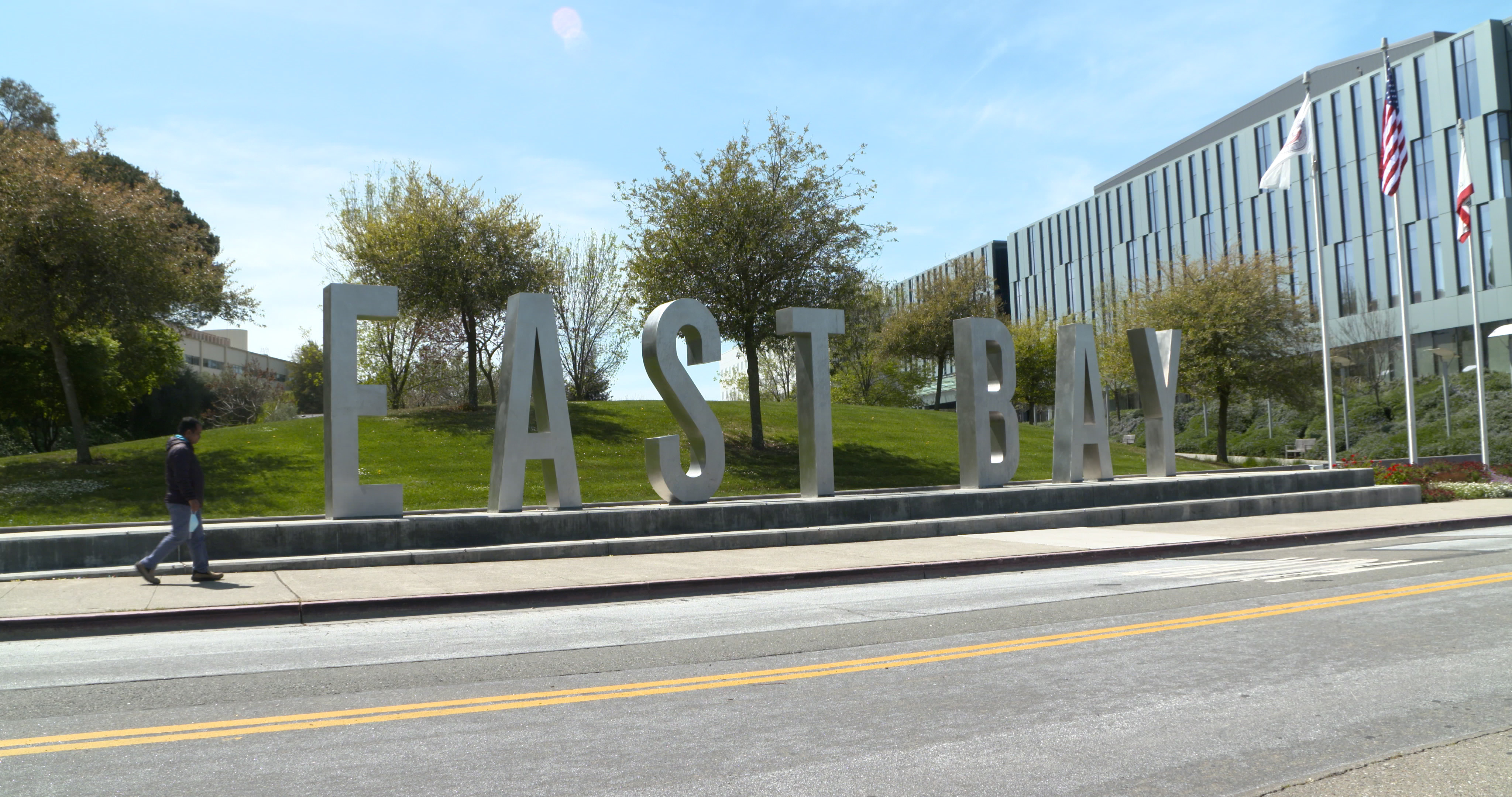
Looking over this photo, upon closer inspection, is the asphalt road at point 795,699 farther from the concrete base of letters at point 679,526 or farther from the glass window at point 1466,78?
the glass window at point 1466,78

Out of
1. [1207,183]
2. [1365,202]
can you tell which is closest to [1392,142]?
[1365,202]

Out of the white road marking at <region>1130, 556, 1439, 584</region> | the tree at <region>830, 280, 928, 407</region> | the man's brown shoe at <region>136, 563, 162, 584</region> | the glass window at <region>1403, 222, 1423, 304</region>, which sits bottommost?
the white road marking at <region>1130, 556, 1439, 584</region>

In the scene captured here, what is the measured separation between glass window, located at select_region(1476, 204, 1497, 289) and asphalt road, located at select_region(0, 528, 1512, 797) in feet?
157

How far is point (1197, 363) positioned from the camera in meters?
33.8

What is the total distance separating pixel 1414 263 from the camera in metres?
52.3

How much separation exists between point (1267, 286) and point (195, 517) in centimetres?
3416

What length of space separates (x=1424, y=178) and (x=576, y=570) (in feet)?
182

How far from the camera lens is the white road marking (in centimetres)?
1085

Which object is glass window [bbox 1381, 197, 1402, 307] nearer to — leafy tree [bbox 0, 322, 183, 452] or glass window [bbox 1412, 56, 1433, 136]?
glass window [bbox 1412, 56, 1433, 136]

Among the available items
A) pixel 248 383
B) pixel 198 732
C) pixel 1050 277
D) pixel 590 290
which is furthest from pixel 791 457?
pixel 1050 277

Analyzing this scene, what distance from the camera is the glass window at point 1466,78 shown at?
47.7 m

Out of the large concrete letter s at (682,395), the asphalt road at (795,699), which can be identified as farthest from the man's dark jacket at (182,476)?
the large concrete letter s at (682,395)

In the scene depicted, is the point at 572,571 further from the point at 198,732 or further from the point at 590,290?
the point at 590,290

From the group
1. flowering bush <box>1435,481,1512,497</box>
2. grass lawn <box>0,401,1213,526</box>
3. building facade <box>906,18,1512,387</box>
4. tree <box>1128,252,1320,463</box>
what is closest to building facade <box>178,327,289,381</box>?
grass lawn <box>0,401,1213,526</box>
